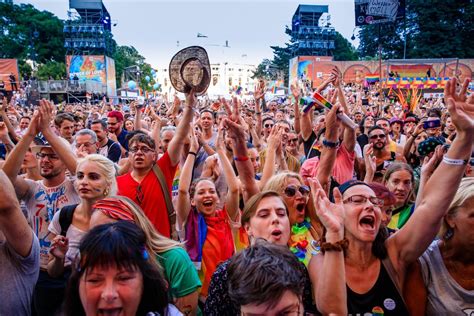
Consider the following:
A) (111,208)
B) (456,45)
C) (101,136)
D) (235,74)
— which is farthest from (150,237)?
(235,74)

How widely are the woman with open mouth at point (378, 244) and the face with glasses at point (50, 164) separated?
7.80 ft

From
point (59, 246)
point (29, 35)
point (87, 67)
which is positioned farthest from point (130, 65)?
point (59, 246)

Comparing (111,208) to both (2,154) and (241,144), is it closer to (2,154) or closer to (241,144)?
(241,144)

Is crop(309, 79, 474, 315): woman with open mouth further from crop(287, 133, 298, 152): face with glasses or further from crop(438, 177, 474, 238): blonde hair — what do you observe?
crop(287, 133, 298, 152): face with glasses

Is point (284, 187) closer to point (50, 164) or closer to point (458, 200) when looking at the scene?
point (458, 200)

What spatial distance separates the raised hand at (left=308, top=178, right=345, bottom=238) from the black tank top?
14.3 inches

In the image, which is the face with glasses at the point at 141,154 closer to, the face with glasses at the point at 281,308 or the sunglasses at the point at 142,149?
the sunglasses at the point at 142,149

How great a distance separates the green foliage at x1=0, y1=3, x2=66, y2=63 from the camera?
61719mm

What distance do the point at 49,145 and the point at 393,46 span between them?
205ft

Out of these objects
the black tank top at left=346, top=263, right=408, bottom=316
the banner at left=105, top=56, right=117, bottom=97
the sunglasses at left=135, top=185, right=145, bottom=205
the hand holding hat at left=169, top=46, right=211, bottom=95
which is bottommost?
the black tank top at left=346, top=263, right=408, bottom=316

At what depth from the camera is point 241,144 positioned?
12.0ft

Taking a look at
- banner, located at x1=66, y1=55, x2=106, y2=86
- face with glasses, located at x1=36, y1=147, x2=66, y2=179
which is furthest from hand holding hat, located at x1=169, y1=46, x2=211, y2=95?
banner, located at x1=66, y1=55, x2=106, y2=86

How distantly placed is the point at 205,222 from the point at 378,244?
1.55m

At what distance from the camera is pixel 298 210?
3.15m
